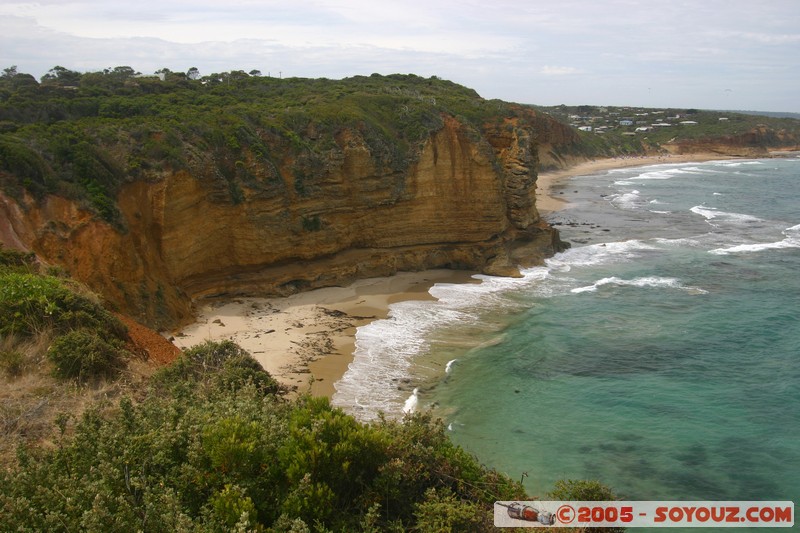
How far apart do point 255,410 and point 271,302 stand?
1671 cm

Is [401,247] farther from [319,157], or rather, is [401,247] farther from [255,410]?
[255,410]

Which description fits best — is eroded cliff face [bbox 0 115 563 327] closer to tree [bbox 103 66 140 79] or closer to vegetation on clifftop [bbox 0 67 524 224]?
vegetation on clifftop [bbox 0 67 524 224]

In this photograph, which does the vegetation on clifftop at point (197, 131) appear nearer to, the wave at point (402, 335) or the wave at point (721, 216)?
the wave at point (402, 335)

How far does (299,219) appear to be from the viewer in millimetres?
26766

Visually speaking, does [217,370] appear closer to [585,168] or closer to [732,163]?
[585,168]

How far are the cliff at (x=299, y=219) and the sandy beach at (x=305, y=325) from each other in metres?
0.86

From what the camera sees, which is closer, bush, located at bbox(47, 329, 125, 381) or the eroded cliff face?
bush, located at bbox(47, 329, 125, 381)

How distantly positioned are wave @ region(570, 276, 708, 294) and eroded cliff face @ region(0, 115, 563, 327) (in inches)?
160

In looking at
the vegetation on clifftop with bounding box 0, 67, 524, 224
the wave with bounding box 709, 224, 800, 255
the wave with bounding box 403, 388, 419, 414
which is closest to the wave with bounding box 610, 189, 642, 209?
the wave with bounding box 709, 224, 800, 255

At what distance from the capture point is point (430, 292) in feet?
92.3

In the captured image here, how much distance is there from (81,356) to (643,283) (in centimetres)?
2655

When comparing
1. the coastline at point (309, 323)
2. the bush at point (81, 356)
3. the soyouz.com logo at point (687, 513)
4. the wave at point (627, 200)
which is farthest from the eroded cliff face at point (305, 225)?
the wave at point (627, 200)

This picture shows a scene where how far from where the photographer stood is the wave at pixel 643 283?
2928cm

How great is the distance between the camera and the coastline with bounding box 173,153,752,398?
19656mm
